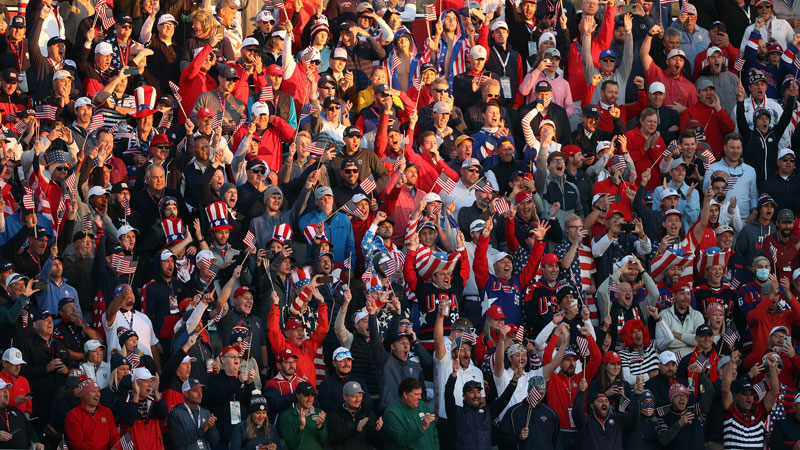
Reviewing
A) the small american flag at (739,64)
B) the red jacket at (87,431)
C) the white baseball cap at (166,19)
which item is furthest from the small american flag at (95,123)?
the small american flag at (739,64)

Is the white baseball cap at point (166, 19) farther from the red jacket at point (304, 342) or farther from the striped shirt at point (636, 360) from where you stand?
the striped shirt at point (636, 360)

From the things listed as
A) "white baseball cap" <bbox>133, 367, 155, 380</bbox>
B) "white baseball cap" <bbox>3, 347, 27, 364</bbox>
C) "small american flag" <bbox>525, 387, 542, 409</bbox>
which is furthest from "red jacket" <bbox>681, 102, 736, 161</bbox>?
"white baseball cap" <bbox>3, 347, 27, 364</bbox>

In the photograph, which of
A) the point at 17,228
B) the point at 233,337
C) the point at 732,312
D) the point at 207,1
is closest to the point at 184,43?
the point at 207,1

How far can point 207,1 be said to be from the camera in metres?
24.5

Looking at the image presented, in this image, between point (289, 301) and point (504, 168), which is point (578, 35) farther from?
point (289, 301)

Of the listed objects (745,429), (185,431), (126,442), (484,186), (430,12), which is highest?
(430,12)

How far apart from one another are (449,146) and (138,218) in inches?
164

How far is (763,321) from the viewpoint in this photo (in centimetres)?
2105

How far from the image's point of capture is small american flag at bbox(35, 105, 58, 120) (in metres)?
22.2

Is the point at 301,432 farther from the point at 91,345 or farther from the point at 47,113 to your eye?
the point at 47,113

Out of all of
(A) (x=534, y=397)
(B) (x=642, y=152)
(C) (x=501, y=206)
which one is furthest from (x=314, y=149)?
(A) (x=534, y=397)

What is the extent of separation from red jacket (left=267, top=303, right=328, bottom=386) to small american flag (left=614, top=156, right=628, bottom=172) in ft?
14.8

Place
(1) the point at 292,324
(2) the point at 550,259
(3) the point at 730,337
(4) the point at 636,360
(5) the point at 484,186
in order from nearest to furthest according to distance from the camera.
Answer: (1) the point at 292,324
(4) the point at 636,360
(2) the point at 550,259
(3) the point at 730,337
(5) the point at 484,186

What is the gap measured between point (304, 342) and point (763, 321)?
531cm
